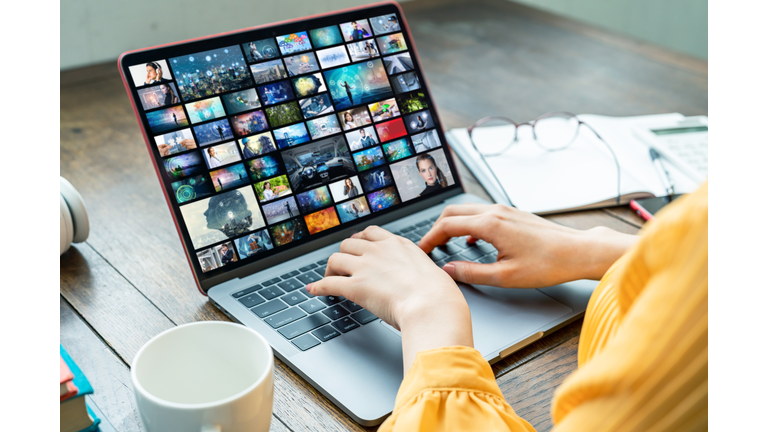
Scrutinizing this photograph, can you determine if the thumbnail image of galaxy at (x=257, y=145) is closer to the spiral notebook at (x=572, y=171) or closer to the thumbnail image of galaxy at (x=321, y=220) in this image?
the thumbnail image of galaxy at (x=321, y=220)

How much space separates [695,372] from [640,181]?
2.19 feet

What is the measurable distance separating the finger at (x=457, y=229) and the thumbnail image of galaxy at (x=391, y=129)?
0.15m

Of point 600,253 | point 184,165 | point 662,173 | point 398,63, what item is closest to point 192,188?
point 184,165

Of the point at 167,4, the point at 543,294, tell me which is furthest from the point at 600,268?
the point at 167,4

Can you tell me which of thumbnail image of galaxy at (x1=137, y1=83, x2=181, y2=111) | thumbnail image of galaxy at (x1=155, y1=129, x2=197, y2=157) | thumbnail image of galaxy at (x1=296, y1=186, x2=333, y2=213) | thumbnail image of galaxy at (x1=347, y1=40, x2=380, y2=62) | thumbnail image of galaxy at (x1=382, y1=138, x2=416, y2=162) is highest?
thumbnail image of galaxy at (x1=137, y1=83, x2=181, y2=111)

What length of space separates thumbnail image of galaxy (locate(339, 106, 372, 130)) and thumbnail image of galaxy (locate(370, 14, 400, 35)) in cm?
12

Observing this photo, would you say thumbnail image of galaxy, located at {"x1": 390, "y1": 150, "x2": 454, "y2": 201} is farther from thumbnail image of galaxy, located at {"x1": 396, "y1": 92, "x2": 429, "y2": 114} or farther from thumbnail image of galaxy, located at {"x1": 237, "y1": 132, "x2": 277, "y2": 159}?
thumbnail image of galaxy, located at {"x1": 237, "y1": 132, "x2": 277, "y2": 159}

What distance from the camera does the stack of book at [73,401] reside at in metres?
0.40

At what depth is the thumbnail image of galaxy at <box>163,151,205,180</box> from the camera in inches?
25.4

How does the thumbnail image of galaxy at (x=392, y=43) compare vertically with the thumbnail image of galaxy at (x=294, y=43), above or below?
below

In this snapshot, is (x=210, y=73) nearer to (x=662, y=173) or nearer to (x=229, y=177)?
(x=229, y=177)

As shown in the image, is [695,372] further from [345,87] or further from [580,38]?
[580,38]

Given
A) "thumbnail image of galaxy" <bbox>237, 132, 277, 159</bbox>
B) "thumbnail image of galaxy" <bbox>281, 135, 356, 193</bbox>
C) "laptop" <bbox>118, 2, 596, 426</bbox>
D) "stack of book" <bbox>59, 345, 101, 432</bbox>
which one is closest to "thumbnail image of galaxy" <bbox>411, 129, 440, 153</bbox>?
"laptop" <bbox>118, 2, 596, 426</bbox>

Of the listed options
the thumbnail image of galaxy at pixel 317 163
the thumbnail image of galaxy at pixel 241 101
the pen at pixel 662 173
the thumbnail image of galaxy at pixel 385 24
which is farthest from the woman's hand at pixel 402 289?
the pen at pixel 662 173
